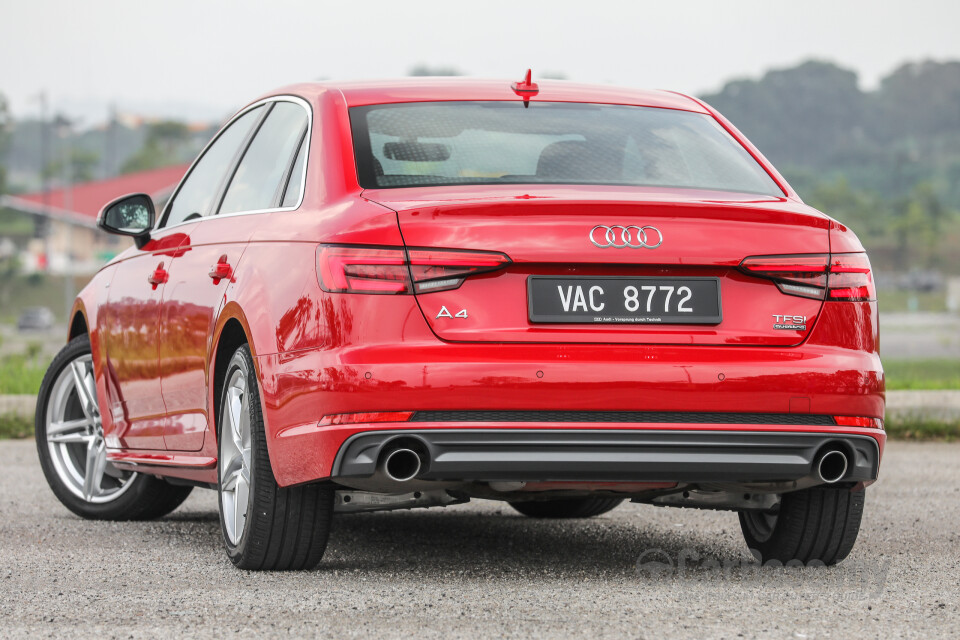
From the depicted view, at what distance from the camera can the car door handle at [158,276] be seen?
20.2 feet

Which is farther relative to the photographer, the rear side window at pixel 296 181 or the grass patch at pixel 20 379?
the grass patch at pixel 20 379

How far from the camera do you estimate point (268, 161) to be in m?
5.67

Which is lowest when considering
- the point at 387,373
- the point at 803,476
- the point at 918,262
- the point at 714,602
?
the point at 918,262

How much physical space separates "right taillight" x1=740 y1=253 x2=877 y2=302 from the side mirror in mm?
3140

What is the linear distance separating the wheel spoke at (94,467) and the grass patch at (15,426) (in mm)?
4769

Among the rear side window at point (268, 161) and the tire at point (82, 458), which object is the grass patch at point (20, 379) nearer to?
the tire at point (82, 458)

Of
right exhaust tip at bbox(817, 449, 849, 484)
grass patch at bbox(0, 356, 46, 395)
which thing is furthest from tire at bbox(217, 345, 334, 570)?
grass patch at bbox(0, 356, 46, 395)

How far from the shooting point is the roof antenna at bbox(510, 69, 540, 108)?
5.47 meters

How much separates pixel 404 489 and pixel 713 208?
4.29ft

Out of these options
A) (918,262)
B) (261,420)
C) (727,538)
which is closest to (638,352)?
(261,420)

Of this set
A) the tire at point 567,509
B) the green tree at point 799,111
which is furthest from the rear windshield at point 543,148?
the green tree at point 799,111

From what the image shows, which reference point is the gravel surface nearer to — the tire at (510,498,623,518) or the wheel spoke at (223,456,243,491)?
the tire at (510,498,623,518)

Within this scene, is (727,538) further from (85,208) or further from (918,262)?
(918,262)

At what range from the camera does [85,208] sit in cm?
10306
